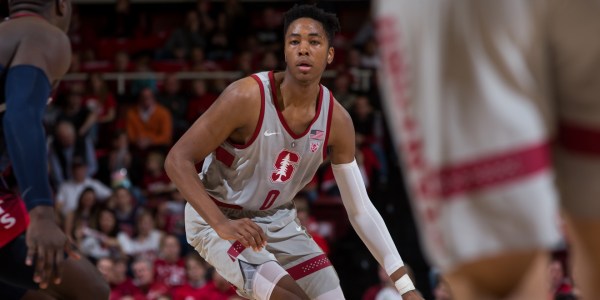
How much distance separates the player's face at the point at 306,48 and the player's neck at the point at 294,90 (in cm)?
4

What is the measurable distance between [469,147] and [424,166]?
11 centimetres

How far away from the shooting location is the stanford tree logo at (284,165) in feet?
15.4

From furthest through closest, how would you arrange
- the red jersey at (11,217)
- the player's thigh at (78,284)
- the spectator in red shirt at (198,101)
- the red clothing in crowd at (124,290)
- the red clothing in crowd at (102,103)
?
the spectator in red shirt at (198,101), the red clothing in crowd at (102,103), the red clothing in crowd at (124,290), the red jersey at (11,217), the player's thigh at (78,284)

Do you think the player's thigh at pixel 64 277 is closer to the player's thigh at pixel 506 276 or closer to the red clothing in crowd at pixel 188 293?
the player's thigh at pixel 506 276

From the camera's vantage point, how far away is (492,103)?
1.91 m

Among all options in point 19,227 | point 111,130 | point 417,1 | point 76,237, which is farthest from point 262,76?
point 111,130

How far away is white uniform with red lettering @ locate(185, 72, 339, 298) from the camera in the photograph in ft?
15.2

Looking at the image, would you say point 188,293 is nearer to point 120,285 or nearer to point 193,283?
point 193,283

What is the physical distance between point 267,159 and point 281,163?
79 mm

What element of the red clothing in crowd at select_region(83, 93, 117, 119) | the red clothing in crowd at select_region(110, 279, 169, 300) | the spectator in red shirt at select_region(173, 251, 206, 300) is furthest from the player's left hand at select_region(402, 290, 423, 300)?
the red clothing in crowd at select_region(83, 93, 117, 119)

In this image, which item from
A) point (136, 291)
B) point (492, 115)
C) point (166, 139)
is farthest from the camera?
point (166, 139)

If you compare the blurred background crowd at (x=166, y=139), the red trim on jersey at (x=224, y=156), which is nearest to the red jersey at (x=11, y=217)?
the red trim on jersey at (x=224, y=156)

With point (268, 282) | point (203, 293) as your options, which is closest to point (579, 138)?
point (268, 282)

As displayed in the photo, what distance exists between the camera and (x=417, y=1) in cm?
197
